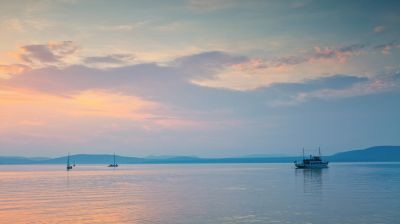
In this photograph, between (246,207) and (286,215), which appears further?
(246,207)

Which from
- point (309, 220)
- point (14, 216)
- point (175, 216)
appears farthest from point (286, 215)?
point (14, 216)

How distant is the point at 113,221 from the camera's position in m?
41.2

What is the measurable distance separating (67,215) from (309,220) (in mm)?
25024

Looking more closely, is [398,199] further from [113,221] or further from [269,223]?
[113,221]

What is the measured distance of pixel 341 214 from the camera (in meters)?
45.5

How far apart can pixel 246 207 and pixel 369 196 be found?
75.7ft

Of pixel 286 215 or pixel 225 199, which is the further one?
pixel 225 199

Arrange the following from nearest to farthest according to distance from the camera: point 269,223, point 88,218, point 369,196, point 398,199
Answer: point 269,223, point 88,218, point 398,199, point 369,196

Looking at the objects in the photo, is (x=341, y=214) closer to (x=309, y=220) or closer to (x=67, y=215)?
(x=309, y=220)

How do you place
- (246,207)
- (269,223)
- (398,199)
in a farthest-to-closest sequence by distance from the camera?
1. (398,199)
2. (246,207)
3. (269,223)

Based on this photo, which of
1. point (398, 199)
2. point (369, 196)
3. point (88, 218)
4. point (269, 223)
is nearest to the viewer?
point (269, 223)

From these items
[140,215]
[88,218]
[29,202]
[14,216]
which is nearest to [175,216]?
[140,215]

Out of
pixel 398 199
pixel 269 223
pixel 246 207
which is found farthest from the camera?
pixel 398 199

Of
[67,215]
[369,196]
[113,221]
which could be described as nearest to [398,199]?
[369,196]
